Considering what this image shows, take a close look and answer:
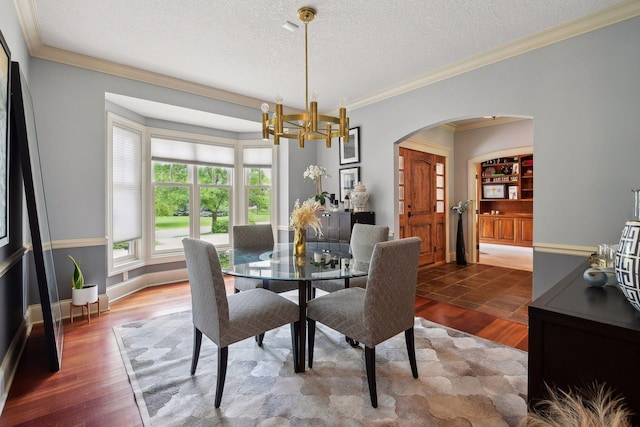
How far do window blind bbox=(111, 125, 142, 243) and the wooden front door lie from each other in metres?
3.99

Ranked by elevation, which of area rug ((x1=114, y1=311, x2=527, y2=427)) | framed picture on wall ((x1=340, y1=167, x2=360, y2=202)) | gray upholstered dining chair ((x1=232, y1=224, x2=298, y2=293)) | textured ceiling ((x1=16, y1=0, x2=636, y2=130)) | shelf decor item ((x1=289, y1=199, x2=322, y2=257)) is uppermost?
textured ceiling ((x1=16, y1=0, x2=636, y2=130))

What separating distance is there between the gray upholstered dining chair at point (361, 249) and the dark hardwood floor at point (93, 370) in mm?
1043

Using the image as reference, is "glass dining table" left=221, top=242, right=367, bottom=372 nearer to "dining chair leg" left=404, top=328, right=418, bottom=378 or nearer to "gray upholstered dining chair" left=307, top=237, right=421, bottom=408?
"gray upholstered dining chair" left=307, top=237, right=421, bottom=408

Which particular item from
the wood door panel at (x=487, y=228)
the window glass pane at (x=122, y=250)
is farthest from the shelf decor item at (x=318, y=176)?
the wood door panel at (x=487, y=228)

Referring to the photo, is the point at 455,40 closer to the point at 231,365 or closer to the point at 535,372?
the point at 535,372

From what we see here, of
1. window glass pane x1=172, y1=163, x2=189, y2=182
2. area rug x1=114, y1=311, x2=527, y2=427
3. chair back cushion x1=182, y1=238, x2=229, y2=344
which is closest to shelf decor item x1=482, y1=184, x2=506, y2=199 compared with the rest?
area rug x1=114, y1=311, x2=527, y2=427

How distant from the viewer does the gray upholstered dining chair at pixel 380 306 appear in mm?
1782

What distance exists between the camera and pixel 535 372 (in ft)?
3.77

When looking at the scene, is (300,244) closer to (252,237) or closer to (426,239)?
(252,237)

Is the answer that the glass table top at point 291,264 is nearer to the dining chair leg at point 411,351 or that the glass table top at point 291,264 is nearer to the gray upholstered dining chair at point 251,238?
the gray upholstered dining chair at point 251,238

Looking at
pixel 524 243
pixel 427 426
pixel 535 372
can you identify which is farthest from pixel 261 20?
pixel 524 243

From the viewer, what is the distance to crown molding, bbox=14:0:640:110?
2.43 meters

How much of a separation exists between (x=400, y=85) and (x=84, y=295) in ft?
14.1

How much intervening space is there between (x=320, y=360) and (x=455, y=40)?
10.1 ft
